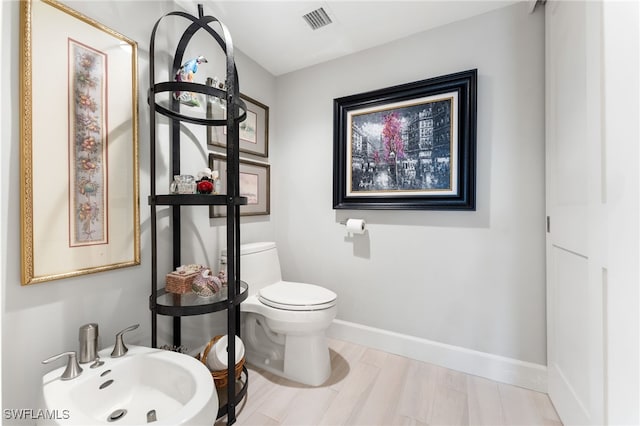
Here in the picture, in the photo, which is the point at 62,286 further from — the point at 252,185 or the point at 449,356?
the point at 449,356

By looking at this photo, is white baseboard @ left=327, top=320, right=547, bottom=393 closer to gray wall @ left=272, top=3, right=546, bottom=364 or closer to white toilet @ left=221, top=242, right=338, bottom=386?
gray wall @ left=272, top=3, right=546, bottom=364

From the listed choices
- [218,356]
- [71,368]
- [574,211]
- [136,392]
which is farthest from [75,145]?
[574,211]

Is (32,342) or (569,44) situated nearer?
(32,342)

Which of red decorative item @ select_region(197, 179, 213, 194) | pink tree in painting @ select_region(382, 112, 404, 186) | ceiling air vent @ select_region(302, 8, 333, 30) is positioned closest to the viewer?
red decorative item @ select_region(197, 179, 213, 194)

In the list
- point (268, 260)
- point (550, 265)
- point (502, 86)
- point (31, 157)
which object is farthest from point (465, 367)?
point (31, 157)

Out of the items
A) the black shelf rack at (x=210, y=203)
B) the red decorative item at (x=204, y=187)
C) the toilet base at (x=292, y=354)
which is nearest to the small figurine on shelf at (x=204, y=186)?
the red decorative item at (x=204, y=187)

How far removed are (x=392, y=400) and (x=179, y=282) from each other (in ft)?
4.16

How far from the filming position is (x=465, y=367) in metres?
1.63

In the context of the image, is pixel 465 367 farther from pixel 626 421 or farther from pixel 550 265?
pixel 626 421

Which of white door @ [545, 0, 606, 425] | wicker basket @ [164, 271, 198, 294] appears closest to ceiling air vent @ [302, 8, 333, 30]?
white door @ [545, 0, 606, 425]

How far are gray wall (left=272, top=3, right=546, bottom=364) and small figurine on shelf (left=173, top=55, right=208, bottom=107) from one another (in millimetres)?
936

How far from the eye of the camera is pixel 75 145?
109 centimetres

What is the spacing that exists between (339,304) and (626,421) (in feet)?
4.86

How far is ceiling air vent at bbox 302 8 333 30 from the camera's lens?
5.19 feet
